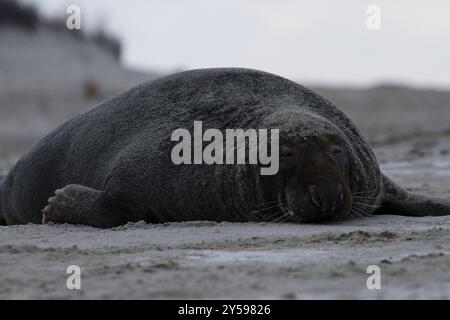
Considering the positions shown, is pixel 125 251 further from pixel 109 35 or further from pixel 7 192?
pixel 109 35

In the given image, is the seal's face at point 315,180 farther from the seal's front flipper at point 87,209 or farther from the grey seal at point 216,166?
the seal's front flipper at point 87,209

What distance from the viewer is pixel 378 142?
1411 cm

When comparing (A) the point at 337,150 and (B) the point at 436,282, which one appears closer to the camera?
(B) the point at 436,282

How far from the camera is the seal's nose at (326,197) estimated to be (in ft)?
18.5

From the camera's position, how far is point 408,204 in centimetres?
678

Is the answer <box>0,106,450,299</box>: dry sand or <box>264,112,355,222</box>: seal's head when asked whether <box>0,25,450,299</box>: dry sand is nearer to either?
<box>0,106,450,299</box>: dry sand

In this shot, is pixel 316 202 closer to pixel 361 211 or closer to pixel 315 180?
pixel 315 180

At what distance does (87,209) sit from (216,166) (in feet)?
2.69

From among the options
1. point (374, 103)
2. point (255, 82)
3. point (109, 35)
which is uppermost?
point (109, 35)

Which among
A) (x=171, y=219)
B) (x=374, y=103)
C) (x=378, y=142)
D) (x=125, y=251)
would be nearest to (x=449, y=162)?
(x=378, y=142)

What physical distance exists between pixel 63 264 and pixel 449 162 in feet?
21.3

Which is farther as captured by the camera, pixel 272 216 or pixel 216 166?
pixel 216 166

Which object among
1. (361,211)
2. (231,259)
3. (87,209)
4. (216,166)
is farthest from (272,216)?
(231,259)
